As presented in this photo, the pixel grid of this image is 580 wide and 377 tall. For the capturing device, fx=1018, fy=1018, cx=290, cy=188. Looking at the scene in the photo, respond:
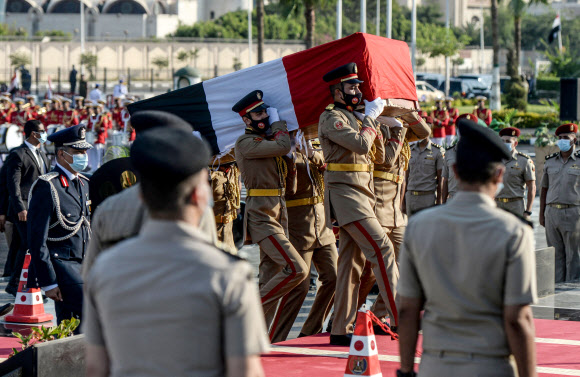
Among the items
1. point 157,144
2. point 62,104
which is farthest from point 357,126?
point 62,104

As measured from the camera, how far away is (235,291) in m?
2.72

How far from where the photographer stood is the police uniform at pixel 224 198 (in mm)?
8961

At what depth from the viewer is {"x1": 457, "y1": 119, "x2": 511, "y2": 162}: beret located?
12.1ft

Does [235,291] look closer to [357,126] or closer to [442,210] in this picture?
[442,210]

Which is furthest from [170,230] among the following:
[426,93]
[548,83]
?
[548,83]

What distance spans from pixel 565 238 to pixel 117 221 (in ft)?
28.3

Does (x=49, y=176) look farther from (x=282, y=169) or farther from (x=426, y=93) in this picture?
(x=426, y=93)

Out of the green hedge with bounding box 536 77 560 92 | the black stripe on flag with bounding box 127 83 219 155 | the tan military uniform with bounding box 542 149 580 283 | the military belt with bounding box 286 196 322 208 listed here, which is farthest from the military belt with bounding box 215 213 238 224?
the green hedge with bounding box 536 77 560 92

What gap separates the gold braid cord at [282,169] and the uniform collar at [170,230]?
513 cm

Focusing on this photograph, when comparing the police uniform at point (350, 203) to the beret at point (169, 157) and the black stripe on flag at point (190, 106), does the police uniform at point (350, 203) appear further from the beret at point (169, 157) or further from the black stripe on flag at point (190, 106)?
the beret at point (169, 157)

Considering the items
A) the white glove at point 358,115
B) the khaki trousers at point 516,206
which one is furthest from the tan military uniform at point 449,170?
the white glove at point 358,115

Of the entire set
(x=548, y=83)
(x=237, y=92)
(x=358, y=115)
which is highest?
(x=548, y=83)

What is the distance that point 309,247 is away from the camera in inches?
317

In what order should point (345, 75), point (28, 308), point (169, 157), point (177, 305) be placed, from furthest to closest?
→ point (28, 308)
point (345, 75)
point (169, 157)
point (177, 305)
